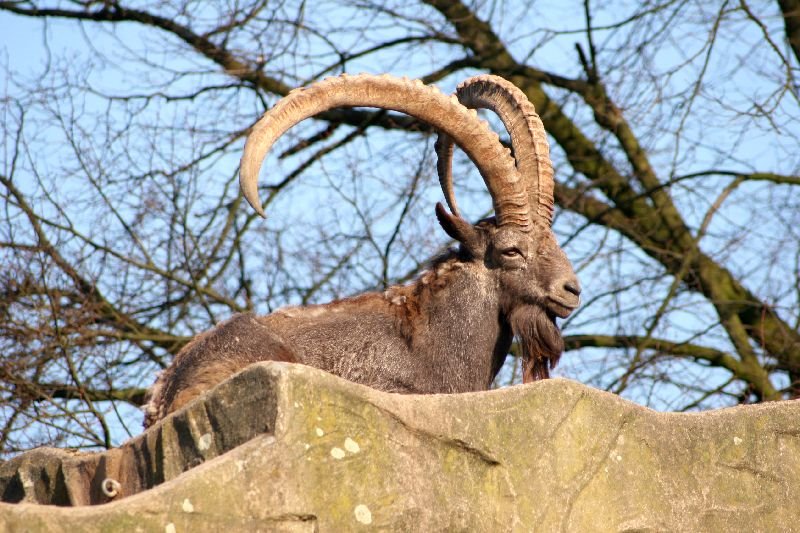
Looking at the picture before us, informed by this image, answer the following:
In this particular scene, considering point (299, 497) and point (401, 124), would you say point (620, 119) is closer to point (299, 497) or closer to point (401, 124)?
point (401, 124)

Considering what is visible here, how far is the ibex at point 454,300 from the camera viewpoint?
721 centimetres

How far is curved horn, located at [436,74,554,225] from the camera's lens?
7.67m

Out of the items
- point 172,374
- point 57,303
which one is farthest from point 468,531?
point 57,303

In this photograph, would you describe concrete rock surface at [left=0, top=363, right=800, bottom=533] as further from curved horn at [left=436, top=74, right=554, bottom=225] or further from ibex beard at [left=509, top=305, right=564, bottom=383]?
curved horn at [left=436, top=74, right=554, bottom=225]

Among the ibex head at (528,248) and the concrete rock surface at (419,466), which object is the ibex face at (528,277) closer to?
the ibex head at (528,248)

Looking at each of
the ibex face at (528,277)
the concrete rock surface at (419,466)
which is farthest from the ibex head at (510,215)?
the concrete rock surface at (419,466)

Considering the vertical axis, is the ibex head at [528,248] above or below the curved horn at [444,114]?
below

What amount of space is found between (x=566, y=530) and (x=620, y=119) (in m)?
9.02

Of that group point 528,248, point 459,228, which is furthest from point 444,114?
point 528,248

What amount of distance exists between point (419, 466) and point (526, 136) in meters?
3.24

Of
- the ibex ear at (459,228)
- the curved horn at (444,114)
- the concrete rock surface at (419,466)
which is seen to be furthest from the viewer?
the ibex ear at (459,228)

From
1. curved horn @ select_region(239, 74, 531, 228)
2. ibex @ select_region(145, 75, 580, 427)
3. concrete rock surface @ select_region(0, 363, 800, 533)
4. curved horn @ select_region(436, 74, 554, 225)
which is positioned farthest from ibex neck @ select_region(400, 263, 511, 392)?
concrete rock surface @ select_region(0, 363, 800, 533)

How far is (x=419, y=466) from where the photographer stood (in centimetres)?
497

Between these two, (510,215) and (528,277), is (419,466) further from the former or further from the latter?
(510,215)
